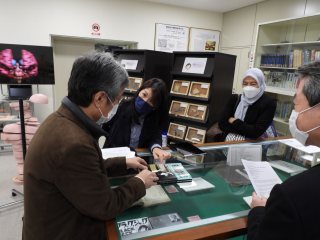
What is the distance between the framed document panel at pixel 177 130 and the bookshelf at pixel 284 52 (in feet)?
5.29

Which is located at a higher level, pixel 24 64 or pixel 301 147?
pixel 24 64

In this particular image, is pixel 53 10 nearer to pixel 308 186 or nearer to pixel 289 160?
pixel 289 160

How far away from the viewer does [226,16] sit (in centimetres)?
531

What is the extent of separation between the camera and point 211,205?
3.67 ft

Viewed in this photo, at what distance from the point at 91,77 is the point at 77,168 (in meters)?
0.34

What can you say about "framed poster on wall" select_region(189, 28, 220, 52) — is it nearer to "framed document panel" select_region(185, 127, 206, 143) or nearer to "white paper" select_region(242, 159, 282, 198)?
"framed document panel" select_region(185, 127, 206, 143)

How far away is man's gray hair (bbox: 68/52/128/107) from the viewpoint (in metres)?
0.88

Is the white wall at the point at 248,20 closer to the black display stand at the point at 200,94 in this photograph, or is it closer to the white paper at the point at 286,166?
the black display stand at the point at 200,94

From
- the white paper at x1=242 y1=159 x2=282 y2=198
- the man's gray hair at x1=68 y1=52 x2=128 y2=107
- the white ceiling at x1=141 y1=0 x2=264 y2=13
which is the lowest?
the white paper at x1=242 y1=159 x2=282 y2=198

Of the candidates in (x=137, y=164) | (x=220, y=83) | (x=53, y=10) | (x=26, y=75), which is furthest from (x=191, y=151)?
(x=53, y=10)

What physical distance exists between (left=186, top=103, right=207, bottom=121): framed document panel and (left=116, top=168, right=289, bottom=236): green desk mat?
1.77m

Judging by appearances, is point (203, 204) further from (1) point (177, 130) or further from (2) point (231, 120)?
(1) point (177, 130)

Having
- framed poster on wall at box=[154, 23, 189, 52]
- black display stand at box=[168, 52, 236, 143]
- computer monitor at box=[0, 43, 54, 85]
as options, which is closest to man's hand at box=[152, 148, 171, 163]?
black display stand at box=[168, 52, 236, 143]

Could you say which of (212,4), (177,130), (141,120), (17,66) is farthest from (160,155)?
(212,4)
